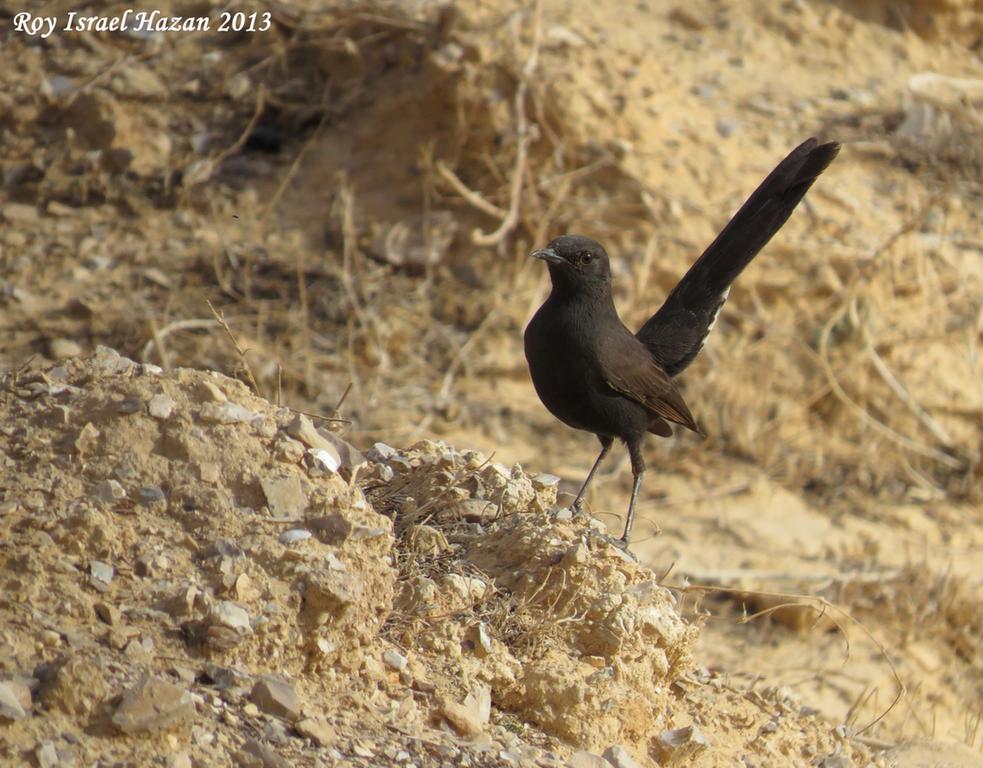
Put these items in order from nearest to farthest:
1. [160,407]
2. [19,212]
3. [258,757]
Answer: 1. [258,757]
2. [160,407]
3. [19,212]

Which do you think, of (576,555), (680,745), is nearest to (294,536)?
(576,555)

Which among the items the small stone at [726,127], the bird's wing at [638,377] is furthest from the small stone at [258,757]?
the small stone at [726,127]

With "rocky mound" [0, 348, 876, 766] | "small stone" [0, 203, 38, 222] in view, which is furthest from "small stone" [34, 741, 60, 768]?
"small stone" [0, 203, 38, 222]

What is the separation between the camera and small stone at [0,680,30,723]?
3510mm

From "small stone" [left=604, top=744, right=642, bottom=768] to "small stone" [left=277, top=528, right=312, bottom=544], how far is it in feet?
3.70

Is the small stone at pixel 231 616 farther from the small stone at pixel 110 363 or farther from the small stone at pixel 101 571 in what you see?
the small stone at pixel 110 363

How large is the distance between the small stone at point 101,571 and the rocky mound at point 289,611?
1 centimetres

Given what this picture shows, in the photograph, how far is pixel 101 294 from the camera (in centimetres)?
995

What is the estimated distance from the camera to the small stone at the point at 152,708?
3588 millimetres

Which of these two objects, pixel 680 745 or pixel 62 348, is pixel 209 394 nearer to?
pixel 680 745

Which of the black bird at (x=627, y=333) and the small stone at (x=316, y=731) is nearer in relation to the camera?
the small stone at (x=316, y=731)

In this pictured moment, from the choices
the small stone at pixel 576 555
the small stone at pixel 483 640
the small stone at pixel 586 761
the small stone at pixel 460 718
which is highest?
the small stone at pixel 576 555

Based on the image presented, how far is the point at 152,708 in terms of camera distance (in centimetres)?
361

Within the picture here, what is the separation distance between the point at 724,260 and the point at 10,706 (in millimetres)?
4049
